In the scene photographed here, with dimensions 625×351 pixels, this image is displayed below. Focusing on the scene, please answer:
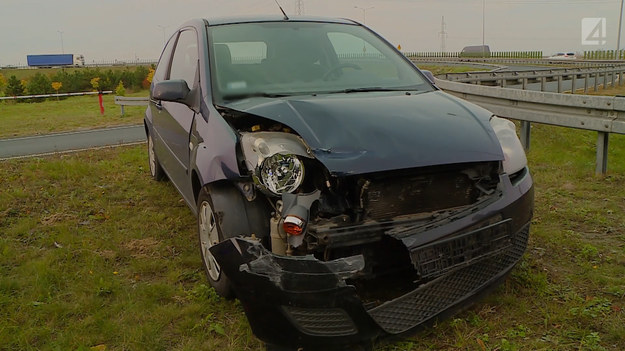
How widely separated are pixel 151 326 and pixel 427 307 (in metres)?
1.54

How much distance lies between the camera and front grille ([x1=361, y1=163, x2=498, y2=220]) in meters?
2.96

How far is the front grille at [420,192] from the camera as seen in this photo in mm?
2961

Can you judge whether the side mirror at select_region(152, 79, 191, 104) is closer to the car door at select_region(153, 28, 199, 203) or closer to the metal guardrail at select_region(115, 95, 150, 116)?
the car door at select_region(153, 28, 199, 203)

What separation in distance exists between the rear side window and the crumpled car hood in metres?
0.86

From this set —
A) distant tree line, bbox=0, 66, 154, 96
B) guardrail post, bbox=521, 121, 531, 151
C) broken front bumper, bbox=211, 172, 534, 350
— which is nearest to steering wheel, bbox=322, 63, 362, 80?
broken front bumper, bbox=211, 172, 534, 350

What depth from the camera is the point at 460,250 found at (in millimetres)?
2877

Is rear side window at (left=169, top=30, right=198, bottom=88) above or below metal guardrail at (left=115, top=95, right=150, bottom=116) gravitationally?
above

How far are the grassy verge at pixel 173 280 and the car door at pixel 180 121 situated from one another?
22.0 inches

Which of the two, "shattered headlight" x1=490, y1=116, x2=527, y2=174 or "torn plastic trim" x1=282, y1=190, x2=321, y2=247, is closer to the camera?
"torn plastic trim" x1=282, y1=190, x2=321, y2=247

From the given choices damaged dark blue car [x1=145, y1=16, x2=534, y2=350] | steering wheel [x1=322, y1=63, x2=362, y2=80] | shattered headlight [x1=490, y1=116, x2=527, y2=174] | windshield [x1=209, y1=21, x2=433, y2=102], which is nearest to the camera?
damaged dark blue car [x1=145, y1=16, x2=534, y2=350]

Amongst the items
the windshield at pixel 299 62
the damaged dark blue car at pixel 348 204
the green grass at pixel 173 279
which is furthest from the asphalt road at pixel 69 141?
the damaged dark blue car at pixel 348 204

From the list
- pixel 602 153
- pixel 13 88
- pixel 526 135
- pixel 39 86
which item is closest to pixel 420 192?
pixel 602 153

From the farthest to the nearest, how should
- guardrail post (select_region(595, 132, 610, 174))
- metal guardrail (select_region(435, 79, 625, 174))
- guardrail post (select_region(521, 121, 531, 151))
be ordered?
guardrail post (select_region(521, 121, 531, 151)) → guardrail post (select_region(595, 132, 610, 174)) → metal guardrail (select_region(435, 79, 625, 174))

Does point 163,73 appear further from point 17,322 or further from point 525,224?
point 525,224
